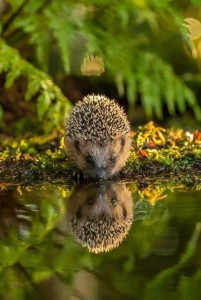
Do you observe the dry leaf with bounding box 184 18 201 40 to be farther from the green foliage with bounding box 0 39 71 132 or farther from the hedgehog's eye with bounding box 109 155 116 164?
the hedgehog's eye with bounding box 109 155 116 164

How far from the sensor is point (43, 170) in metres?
7.25

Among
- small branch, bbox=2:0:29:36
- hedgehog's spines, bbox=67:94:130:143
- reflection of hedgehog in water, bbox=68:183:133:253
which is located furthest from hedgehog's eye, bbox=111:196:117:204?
small branch, bbox=2:0:29:36

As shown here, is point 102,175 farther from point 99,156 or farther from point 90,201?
point 90,201

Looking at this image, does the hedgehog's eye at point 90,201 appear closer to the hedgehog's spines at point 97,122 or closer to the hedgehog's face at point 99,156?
the hedgehog's face at point 99,156

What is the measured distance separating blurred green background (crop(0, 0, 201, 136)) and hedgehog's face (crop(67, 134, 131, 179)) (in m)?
1.39

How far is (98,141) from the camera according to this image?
7.12 metres

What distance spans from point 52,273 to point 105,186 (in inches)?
88.8

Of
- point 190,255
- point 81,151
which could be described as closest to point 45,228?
point 190,255

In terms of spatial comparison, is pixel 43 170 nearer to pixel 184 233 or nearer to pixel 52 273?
pixel 184 233

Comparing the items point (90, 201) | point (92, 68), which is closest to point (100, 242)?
point (90, 201)

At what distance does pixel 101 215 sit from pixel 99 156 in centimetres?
137

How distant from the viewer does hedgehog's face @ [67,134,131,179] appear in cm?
700

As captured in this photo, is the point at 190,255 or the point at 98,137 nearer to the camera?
the point at 190,255

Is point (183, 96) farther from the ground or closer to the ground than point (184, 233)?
farther from the ground
